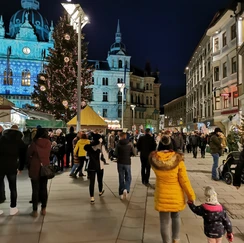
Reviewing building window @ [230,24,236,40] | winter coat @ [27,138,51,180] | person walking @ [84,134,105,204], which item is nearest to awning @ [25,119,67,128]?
person walking @ [84,134,105,204]

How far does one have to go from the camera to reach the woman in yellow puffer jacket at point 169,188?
434cm

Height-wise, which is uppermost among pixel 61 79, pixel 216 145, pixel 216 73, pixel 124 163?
pixel 216 73

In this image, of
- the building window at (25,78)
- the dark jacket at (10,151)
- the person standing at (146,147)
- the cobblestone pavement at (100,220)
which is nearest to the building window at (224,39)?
the person standing at (146,147)

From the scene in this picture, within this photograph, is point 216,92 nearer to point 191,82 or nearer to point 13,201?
point 191,82

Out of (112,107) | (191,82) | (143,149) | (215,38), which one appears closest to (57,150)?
(143,149)

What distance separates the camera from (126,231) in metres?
5.44

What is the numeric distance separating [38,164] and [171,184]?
324 cm

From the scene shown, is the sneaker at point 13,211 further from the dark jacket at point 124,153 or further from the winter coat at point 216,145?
the winter coat at point 216,145

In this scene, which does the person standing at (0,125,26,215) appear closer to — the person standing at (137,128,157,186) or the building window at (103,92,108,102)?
the person standing at (137,128,157,186)

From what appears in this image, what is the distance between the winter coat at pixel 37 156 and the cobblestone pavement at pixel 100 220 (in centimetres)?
92

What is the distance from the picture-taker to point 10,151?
6.42 meters

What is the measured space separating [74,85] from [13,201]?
2404 centimetres

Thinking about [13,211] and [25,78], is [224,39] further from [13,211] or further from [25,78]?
[25,78]

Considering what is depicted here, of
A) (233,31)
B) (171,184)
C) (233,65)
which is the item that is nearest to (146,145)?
(171,184)
